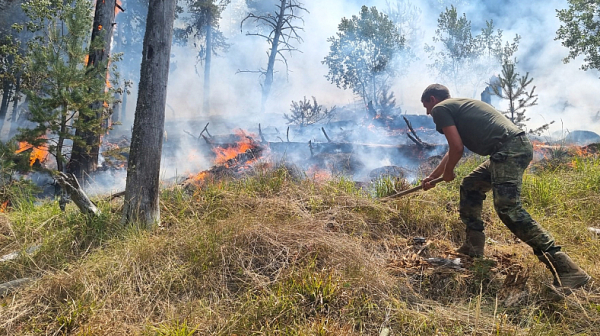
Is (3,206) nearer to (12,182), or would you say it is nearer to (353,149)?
(12,182)

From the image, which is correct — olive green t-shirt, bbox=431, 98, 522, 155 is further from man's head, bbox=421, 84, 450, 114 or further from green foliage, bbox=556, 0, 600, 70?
green foliage, bbox=556, 0, 600, 70

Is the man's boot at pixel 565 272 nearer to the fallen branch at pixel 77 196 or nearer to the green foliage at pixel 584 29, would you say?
the fallen branch at pixel 77 196

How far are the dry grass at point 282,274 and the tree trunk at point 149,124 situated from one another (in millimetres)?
360

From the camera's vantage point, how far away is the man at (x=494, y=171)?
2.74 metres

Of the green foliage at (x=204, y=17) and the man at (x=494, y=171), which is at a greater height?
the green foliage at (x=204, y=17)

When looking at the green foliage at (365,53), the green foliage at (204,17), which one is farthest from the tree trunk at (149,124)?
the green foliage at (365,53)

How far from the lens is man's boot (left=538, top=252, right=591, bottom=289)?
104 inches

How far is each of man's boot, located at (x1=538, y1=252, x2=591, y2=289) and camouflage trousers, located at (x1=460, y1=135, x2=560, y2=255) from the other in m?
0.06

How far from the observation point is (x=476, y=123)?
320 cm

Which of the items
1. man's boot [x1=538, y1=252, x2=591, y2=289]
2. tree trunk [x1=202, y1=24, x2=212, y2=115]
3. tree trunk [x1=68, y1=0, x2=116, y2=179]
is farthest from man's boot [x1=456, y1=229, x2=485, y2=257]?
tree trunk [x1=202, y1=24, x2=212, y2=115]

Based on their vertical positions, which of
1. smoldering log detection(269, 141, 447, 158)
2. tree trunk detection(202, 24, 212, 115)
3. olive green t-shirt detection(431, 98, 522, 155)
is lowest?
smoldering log detection(269, 141, 447, 158)

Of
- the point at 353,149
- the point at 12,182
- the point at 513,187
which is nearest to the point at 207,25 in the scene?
the point at 353,149

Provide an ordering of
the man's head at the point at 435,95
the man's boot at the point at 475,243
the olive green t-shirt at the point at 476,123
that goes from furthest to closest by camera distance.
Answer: the man's head at the point at 435,95 → the man's boot at the point at 475,243 → the olive green t-shirt at the point at 476,123

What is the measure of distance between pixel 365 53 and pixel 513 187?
24668 mm
